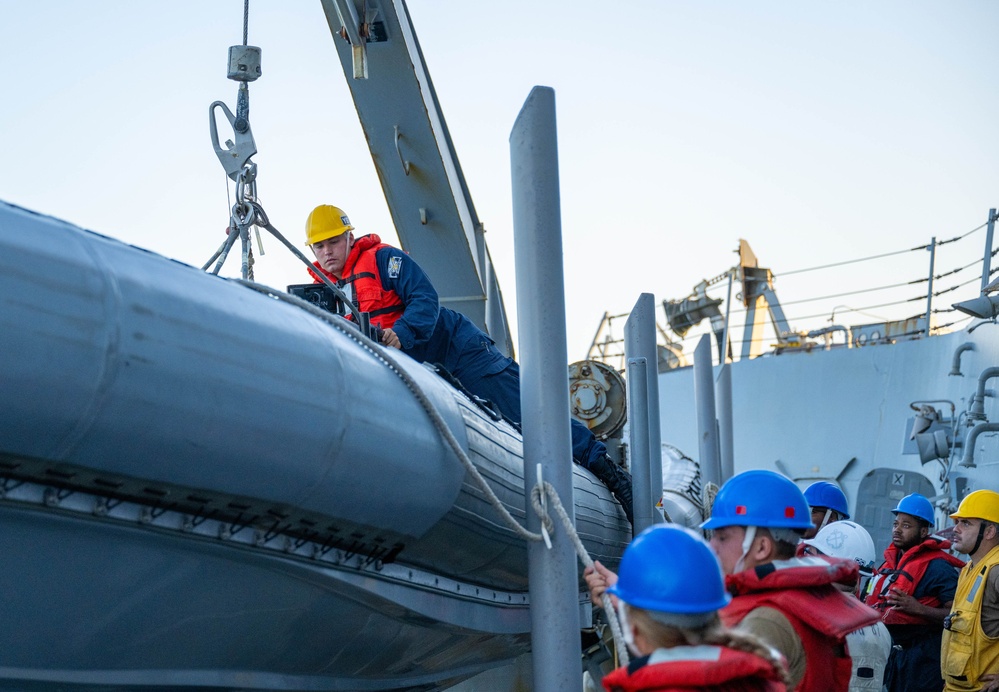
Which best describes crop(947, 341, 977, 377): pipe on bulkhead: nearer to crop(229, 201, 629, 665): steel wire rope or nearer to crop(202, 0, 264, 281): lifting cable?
crop(229, 201, 629, 665): steel wire rope

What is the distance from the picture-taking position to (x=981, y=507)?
4152mm

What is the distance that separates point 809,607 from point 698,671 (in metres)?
0.77

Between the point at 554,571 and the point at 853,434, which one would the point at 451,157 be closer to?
the point at 554,571

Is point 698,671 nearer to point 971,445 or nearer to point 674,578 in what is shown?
point 674,578

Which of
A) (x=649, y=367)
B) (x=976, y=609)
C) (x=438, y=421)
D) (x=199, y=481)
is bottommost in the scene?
(x=976, y=609)

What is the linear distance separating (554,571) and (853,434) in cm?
922

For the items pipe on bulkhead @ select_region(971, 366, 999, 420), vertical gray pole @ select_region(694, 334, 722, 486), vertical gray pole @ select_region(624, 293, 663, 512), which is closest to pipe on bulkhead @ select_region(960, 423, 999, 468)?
pipe on bulkhead @ select_region(971, 366, 999, 420)

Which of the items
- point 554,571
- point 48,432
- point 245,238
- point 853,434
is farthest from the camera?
point 853,434

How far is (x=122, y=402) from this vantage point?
2.04 metres

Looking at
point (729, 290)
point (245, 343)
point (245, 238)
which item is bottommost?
point (245, 343)

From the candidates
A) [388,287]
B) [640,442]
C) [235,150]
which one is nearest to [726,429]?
[640,442]

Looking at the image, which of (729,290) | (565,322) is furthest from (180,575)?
(729,290)

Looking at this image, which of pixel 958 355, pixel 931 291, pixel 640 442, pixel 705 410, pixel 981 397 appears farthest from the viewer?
pixel 931 291

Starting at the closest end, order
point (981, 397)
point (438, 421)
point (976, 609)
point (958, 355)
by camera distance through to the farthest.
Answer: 1. point (438, 421)
2. point (976, 609)
3. point (981, 397)
4. point (958, 355)
